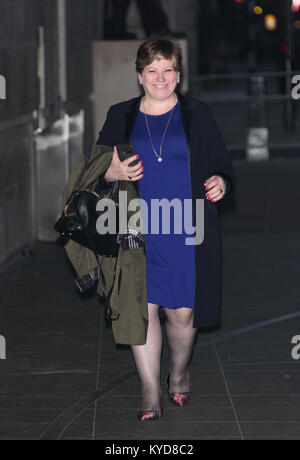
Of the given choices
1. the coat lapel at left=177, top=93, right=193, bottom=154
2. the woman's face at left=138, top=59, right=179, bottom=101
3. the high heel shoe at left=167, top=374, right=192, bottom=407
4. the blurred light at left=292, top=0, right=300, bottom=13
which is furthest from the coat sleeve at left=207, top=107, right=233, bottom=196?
the blurred light at left=292, top=0, right=300, bottom=13

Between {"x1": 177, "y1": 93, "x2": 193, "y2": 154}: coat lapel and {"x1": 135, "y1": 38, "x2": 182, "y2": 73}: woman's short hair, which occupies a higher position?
{"x1": 135, "y1": 38, "x2": 182, "y2": 73}: woman's short hair

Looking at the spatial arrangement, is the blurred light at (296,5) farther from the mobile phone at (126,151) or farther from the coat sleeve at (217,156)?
the mobile phone at (126,151)

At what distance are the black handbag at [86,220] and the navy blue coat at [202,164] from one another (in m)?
0.22

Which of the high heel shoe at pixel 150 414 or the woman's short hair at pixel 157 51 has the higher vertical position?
the woman's short hair at pixel 157 51

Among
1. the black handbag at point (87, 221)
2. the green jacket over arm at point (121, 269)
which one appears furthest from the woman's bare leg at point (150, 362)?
the black handbag at point (87, 221)

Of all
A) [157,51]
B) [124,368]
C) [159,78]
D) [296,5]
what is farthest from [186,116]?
[296,5]

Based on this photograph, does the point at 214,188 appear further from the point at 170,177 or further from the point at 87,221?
the point at 87,221

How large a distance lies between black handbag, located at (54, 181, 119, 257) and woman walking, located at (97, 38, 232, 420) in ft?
0.39

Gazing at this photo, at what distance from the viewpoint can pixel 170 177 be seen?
5570mm

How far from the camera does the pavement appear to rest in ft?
18.6

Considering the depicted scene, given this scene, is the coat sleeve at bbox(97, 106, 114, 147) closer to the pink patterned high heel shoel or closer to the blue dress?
the blue dress

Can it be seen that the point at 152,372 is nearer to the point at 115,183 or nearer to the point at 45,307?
the point at 115,183

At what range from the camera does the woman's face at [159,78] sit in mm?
5527

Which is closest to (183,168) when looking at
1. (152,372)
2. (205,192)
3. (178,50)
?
(205,192)
